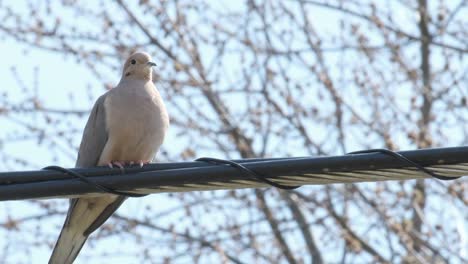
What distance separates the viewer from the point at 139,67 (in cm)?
741

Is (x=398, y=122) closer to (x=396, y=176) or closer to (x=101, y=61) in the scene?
(x=101, y=61)

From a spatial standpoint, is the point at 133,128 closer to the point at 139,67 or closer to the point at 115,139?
the point at 115,139

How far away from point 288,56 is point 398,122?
1.31 m

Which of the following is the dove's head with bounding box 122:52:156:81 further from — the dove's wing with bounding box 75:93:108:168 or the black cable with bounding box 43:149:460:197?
the black cable with bounding box 43:149:460:197

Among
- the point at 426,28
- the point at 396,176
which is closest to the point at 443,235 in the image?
the point at 426,28

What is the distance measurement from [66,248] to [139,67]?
5.87ft

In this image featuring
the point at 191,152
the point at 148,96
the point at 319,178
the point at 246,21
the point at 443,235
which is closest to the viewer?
the point at 319,178

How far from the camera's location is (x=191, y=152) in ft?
34.9

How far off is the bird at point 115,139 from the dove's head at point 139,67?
1.79ft

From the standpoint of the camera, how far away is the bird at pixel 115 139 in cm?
637

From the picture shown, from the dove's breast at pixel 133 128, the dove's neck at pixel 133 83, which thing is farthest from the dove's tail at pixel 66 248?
the dove's neck at pixel 133 83

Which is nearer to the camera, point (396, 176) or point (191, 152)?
point (396, 176)

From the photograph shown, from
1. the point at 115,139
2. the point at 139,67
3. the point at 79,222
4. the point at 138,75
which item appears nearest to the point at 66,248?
the point at 79,222

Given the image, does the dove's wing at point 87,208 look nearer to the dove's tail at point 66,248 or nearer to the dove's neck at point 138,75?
the dove's tail at point 66,248
